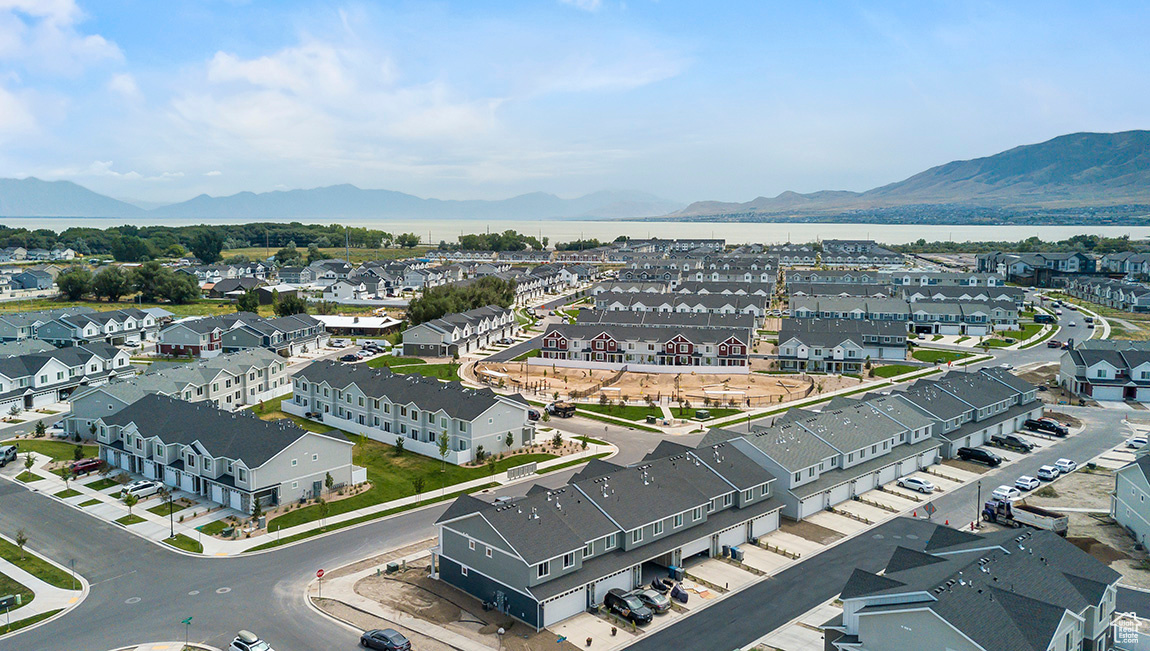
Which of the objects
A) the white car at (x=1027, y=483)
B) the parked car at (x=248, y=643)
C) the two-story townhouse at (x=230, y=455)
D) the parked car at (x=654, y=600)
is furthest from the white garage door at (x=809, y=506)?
the parked car at (x=248, y=643)

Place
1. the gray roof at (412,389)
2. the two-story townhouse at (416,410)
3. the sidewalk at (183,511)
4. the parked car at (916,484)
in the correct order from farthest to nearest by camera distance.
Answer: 1. the gray roof at (412,389)
2. the two-story townhouse at (416,410)
3. the parked car at (916,484)
4. the sidewalk at (183,511)

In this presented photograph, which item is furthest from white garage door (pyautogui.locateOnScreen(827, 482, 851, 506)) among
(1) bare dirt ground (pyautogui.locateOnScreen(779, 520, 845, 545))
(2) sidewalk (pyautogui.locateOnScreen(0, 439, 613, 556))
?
(2) sidewalk (pyautogui.locateOnScreen(0, 439, 613, 556))

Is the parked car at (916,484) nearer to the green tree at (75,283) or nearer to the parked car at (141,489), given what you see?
the parked car at (141,489)

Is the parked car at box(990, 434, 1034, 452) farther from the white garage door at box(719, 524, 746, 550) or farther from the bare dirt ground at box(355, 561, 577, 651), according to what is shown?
the bare dirt ground at box(355, 561, 577, 651)

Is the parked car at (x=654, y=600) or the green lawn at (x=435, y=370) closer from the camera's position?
the parked car at (x=654, y=600)

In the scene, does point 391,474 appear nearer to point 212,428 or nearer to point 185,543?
point 212,428

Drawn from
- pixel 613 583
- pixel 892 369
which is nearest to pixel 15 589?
pixel 613 583
